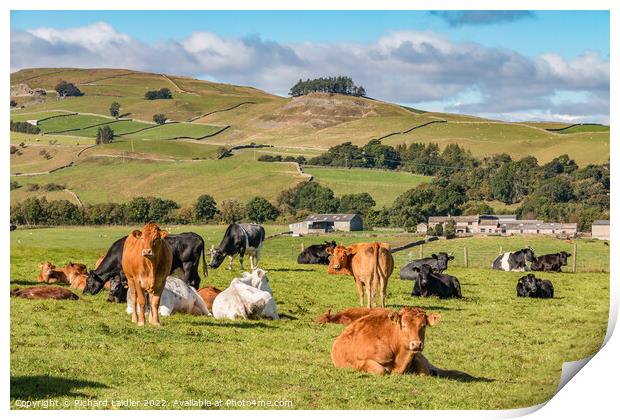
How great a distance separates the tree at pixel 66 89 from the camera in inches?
1495

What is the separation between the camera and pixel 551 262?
30.5 meters

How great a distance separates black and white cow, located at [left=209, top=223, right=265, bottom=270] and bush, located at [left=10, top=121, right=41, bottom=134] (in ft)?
18.1

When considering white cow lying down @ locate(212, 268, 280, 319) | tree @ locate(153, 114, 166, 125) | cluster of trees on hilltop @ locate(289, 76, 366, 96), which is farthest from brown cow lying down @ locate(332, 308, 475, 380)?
cluster of trees on hilltop @ locate(289, 76, 366, 96)

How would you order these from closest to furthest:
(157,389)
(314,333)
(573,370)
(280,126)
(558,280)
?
(157,389) < (573,370) < (314,333) < (558,280) < (280,126)

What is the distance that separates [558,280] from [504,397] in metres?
16.2

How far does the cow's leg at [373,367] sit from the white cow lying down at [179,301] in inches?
178

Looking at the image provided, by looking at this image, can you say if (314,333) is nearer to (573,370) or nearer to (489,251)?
(573,370)

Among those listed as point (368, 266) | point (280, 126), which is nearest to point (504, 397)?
point (368, 266)

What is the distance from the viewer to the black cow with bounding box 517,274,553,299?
21547 millimetres

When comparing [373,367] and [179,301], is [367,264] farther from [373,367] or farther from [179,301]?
[373,367]

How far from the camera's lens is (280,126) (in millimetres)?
85750

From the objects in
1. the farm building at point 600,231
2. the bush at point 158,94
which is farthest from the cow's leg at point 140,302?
the bush at point 158,94

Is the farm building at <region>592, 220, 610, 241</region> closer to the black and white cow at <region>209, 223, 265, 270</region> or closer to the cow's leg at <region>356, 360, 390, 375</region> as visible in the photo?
the black and white cow at <region>209, 223, 265, 270</region>

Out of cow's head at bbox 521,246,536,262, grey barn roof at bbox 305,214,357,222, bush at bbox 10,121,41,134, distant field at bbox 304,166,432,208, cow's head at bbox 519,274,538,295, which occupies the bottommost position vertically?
cow's head at bbox 521,246,536,262
